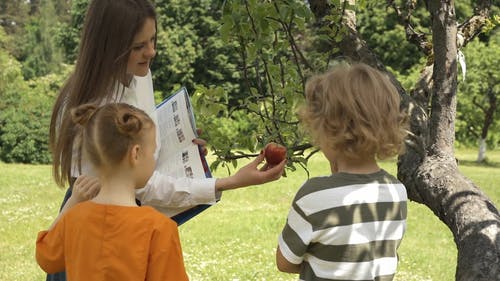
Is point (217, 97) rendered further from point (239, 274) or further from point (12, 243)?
point (12, 243)

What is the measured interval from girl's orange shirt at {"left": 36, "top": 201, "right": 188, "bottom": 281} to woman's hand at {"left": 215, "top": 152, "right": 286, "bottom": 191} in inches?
15.3

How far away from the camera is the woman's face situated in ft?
7.00

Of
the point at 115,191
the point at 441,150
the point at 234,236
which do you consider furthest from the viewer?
the point at 234,236

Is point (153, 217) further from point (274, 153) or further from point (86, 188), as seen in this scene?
point (274, 153)

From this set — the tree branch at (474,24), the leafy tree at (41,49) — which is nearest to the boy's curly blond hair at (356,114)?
the tree branch at (474,24)

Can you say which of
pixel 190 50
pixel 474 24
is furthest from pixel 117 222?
pixel 190 50

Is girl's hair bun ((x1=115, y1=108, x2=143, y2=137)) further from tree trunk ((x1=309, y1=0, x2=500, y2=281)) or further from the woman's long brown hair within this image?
tree trunk ((x1=309, y1=0, x2=500, y2=281))

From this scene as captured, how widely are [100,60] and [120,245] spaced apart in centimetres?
63

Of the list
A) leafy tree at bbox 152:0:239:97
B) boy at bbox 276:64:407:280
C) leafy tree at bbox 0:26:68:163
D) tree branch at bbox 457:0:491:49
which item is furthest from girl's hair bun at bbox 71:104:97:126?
leafy tree at bbox 152:0:239:97

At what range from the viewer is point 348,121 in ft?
5.63

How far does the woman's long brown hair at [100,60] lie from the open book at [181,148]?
0.25m

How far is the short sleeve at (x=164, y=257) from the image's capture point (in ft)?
5.75

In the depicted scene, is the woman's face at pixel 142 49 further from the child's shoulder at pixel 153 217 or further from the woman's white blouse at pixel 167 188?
the child's shoulder at pixel 153 217

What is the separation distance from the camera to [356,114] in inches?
66.9
